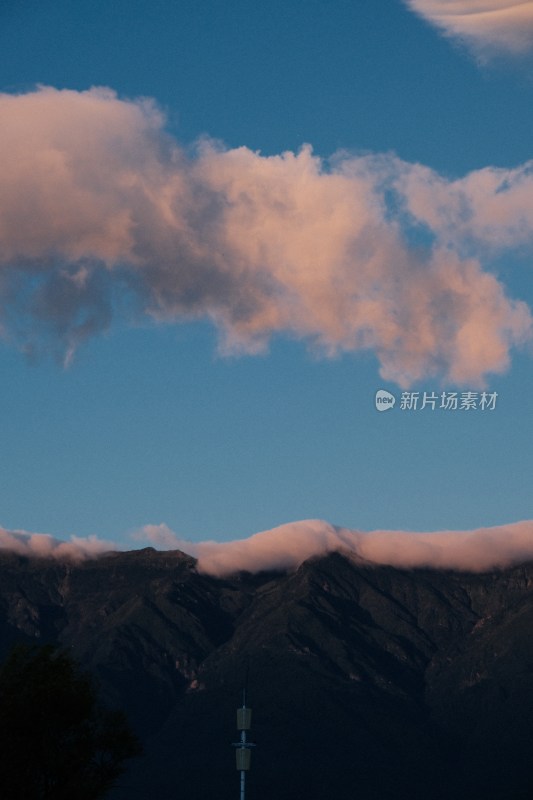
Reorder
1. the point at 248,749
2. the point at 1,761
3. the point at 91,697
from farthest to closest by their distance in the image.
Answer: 1. the point at 248,749
2. the point at 91,697
3. the point at 1,761

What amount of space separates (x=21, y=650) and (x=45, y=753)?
10989 millimetres

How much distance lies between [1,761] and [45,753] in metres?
5.12

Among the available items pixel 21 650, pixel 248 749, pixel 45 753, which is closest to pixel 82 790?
pixel 45 753

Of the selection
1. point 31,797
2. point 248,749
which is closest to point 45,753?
point 31,797

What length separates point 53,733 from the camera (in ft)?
397

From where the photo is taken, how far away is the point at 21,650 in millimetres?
125500

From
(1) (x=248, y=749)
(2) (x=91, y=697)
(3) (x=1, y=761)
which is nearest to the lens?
(3) (x=1, y=761)

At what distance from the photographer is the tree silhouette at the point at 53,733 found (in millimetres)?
117375

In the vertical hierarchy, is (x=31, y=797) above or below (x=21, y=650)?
below

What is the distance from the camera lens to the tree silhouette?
117375 millimetres

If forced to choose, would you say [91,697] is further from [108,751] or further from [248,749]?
[248,749]

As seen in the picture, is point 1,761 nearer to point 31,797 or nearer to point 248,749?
point 31,797

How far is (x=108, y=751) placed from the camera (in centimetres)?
12588

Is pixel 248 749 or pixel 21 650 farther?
pixel 248 749
